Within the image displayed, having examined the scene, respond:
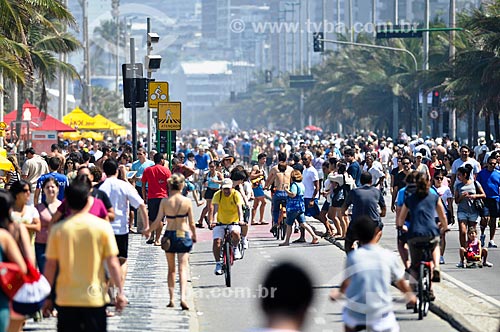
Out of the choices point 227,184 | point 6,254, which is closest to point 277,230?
point 227,184

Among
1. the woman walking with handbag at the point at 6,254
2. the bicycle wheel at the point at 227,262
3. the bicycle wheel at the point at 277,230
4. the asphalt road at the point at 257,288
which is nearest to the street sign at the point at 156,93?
the asphalt road at the point at 257,288

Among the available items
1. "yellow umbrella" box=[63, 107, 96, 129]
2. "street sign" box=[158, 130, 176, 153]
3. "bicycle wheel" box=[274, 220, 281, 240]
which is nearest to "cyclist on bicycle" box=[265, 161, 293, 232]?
"bicycle wheel" box=[274, 220, 281, 240]

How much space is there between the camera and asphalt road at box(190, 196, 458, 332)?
13.9 metres

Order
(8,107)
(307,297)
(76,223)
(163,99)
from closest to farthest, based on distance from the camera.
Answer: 1. (307,297)
2. (76,223)
3. (163,99)
4. (8,107)

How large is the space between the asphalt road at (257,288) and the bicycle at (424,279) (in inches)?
5.2

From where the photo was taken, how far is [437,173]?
20.5 m

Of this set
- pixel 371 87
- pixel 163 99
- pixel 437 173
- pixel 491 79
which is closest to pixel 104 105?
pixel 371 87

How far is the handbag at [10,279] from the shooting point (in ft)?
31.3

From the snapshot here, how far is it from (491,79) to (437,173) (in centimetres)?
2509

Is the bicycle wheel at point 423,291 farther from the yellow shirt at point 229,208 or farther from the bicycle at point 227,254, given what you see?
the yellow shirt at point 229,208

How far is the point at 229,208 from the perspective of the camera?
58.3 feet

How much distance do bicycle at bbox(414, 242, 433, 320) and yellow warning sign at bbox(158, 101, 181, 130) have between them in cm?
1269

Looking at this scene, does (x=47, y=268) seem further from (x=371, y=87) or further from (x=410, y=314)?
(x=371, y=87)

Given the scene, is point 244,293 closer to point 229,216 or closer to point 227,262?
point 227,262
